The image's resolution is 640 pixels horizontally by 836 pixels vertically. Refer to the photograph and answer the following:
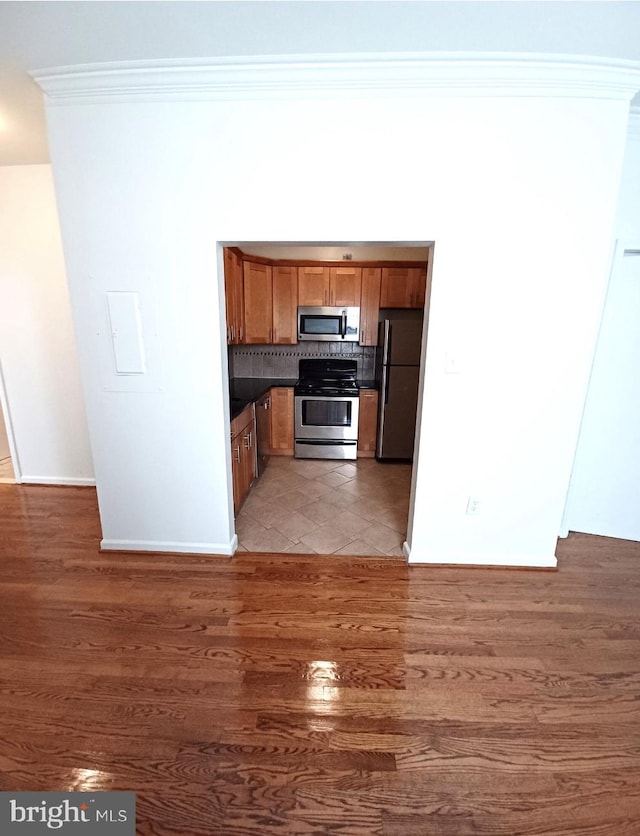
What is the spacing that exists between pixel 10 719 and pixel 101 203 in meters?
2.38

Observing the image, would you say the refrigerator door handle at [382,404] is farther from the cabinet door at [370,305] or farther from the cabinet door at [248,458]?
the cabinet door at [248,458]

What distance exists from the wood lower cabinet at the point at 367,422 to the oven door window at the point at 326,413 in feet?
0.67

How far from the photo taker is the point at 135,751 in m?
1.30

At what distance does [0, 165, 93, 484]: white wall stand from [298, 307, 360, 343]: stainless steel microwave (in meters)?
2.30

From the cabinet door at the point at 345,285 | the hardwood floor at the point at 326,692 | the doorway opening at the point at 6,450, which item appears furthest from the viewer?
the cabinet door at the point at 345,285

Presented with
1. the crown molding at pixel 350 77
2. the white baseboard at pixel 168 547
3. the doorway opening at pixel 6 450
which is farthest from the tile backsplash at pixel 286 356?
the crown molding at pixel 350 77

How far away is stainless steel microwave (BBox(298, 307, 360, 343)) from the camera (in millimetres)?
4176

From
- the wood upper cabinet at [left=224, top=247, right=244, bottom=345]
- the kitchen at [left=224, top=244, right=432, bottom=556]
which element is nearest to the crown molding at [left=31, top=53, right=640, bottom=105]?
the wood upper cabinet at [left=224, top=247, right=244, bottom=345]

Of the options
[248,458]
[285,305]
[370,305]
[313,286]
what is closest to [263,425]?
[248,458]

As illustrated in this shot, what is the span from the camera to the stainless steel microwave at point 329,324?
4.18 meters

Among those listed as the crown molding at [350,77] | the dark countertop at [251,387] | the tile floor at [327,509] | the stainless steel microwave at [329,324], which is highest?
the crown molding at [350,77]

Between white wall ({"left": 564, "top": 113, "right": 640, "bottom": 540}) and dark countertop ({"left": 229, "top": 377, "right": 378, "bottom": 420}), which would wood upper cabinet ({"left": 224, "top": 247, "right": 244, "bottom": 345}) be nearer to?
dark countertop ({"left": 229, "top": 377, "right": 378, "bottom": 420})

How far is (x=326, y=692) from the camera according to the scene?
1517mm

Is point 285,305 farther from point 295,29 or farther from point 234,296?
point 295,29
